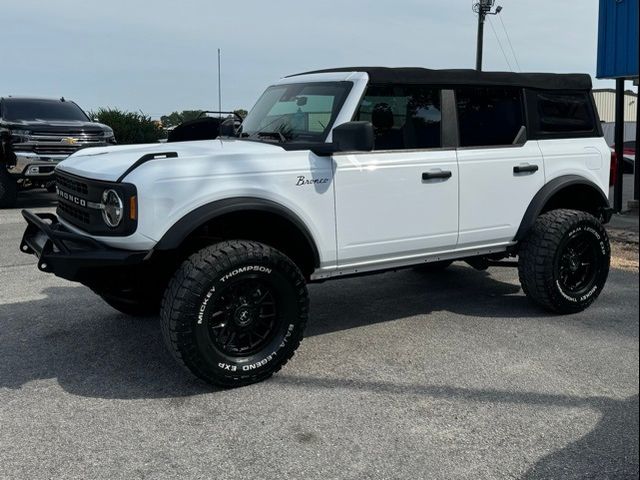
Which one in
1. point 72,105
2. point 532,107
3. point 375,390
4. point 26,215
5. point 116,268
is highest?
point 72,105

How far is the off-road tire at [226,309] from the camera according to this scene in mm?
3449

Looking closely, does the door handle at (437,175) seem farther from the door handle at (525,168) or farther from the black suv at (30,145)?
the black suv at (30,145)

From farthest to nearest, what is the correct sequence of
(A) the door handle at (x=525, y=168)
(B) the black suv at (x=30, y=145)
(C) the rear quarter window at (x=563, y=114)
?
1. (B) the black suv at (x=30, y=145)
2. (C) the rear quarter window at (x=563, y=114)
3. (A) the door handle at (x=525, y=168)

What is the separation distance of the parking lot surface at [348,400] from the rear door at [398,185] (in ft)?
2.35

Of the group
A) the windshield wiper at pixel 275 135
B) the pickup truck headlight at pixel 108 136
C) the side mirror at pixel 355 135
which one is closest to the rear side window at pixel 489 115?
the side mirror at pixel 355 135

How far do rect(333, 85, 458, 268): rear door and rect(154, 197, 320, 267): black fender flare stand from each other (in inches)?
15.4

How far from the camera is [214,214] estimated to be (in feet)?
11.4

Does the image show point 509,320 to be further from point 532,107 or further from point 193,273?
point 193,273

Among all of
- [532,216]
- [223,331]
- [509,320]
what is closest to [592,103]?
[532,216]

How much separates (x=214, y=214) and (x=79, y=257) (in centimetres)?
78

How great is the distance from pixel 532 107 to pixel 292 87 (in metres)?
1.92

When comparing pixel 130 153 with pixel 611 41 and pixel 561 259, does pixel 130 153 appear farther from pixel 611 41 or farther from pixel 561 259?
pixel 611 41

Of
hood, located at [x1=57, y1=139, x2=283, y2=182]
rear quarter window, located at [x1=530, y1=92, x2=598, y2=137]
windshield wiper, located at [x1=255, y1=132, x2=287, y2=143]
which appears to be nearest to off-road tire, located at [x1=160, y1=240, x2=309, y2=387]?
hood, located at [x1=57, y1=139, x2=283, y2=182]

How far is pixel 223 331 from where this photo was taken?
3.66m
